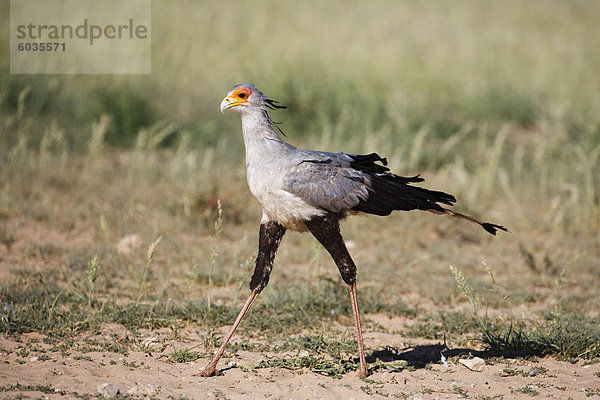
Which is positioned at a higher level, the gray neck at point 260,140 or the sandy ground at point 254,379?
the gray neck at point 260,140

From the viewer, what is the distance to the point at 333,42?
1371cm

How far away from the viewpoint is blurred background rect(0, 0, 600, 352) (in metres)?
6.39

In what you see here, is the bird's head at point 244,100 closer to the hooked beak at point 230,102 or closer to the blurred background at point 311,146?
the hooked beak at point 230,102

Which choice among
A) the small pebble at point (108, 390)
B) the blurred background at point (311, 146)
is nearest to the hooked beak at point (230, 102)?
the blurred background at point (311, 146)

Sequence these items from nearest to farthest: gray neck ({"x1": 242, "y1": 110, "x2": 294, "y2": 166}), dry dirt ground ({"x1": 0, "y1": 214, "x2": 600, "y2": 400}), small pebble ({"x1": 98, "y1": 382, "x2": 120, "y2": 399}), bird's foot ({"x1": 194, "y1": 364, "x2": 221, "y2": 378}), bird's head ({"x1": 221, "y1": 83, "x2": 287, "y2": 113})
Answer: small pebble ({"x1": 98, "y1": 382, "x2": 120, "y2": 399}) < dry dirt ground ({"x1": 0, "y1": 214, "x2": 600, "y2": 400}) < bird's foot ({"x1": 194, "y1": 364, "x2": 221, "y2": 378}) < gray neck ({"x1": 242, "y1": 110, "x2": 294, "y2": 166}) < bird's head ({"x1": 221, "y1": 83, "x2": 287, "y2": 113})

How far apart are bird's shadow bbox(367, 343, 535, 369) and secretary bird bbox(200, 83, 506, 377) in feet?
1.65

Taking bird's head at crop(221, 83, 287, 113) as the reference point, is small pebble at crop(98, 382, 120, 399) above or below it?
below

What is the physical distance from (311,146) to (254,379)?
18.1 ft

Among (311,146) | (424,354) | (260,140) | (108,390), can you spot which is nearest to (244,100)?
(260,140)

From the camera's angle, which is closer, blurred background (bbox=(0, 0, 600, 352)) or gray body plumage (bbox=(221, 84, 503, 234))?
gray body plumage (bbox=(221, 84, 503, 234))

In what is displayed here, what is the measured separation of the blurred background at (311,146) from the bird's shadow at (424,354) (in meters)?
0.75

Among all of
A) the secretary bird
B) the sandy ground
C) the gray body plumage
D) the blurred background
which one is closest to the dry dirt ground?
the sandy ground

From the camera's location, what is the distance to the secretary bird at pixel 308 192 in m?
4.14

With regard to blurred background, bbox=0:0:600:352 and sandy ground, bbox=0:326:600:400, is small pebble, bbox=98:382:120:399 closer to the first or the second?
sandy ground, bbox=0:326:600:400
